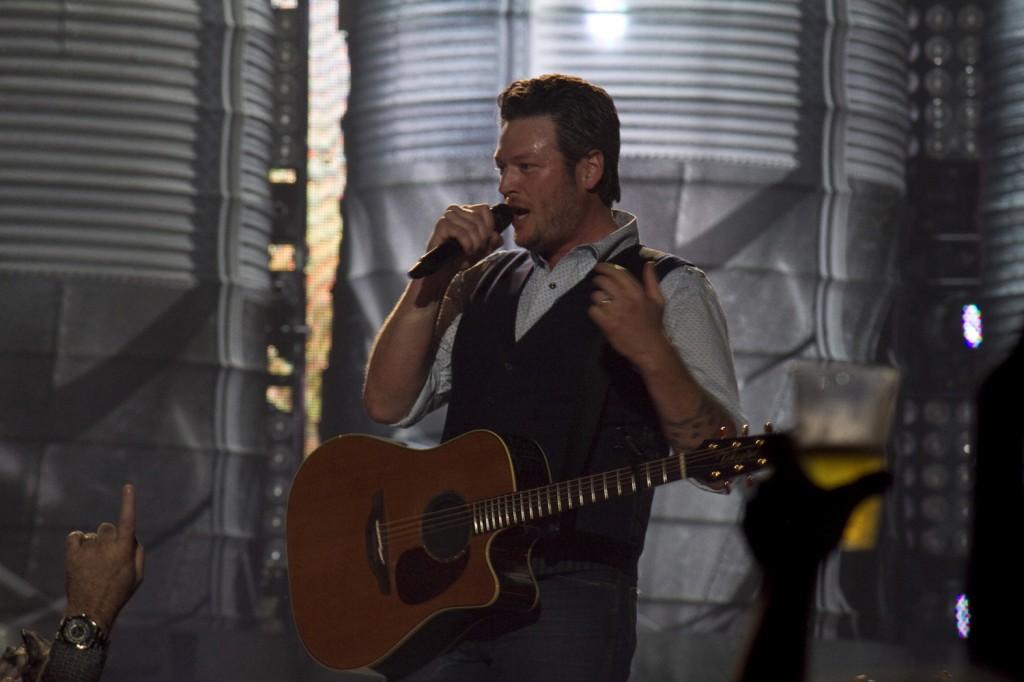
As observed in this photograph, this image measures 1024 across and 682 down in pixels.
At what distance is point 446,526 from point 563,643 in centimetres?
31

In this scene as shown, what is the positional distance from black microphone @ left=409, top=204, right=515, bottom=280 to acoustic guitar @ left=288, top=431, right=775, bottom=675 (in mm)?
315

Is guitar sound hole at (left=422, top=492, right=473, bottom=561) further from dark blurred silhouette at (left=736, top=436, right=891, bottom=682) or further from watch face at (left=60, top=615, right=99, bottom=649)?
dark blurred silhouette at (left=736, top=436, right=891, bottom=682)

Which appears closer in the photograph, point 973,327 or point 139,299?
point 973,327

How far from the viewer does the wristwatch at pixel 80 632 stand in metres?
1.72

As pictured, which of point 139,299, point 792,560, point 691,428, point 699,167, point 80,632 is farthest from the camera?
point 139,299

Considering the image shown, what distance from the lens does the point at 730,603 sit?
4.78 m

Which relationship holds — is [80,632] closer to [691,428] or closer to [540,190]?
[691,428]

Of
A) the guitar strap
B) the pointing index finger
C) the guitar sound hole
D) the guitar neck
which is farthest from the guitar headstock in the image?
the pointing index finger

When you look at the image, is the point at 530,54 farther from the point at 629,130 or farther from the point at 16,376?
the point at 16,376

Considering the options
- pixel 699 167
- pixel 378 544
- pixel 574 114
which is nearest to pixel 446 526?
pixel 378 544

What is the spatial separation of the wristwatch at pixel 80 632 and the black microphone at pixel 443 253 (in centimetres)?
100

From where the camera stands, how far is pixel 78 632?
173cm

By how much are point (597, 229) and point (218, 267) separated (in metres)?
2.79

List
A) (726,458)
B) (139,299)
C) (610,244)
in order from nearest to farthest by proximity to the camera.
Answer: (726,458) < (610,244) < (139,299)
